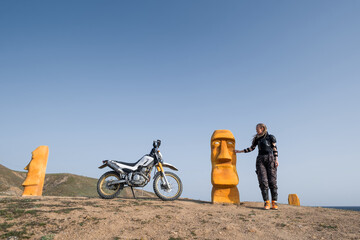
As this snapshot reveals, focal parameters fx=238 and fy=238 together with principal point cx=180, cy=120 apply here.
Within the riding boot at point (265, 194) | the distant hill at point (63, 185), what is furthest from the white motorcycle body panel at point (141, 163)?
the distant hill at point (63, 185)

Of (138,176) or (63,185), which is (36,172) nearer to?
(138,176)

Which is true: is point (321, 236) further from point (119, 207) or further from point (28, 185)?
point (28, 185)

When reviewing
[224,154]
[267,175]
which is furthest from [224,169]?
[267,175]

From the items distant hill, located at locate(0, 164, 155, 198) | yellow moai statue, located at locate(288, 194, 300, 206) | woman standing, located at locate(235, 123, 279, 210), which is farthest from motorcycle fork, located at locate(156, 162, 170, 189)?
distant hill, located at locate(0, 164, 155, 198)

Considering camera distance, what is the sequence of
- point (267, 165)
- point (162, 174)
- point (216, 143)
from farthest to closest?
1. point (216, 143)
2. point (162, 174)
3. point (267, 165)

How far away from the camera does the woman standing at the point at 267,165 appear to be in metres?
7.16

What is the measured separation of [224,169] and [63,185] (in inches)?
869

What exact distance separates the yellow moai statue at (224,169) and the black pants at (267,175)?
0.97 metres

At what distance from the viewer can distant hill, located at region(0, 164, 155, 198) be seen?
2286 centimetres

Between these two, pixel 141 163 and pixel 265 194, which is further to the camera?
pixel 141 163

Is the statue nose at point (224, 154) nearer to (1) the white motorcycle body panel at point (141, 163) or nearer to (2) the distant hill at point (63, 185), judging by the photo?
(1) the white motorcycle body panel at point (141, 163)

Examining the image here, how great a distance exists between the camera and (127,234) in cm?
420

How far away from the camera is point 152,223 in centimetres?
480

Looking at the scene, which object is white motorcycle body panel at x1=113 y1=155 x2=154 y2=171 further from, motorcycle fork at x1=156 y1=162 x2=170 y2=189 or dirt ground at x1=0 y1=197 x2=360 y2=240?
dirt ground at x1=0 y1=197 x2=360 y2=240
